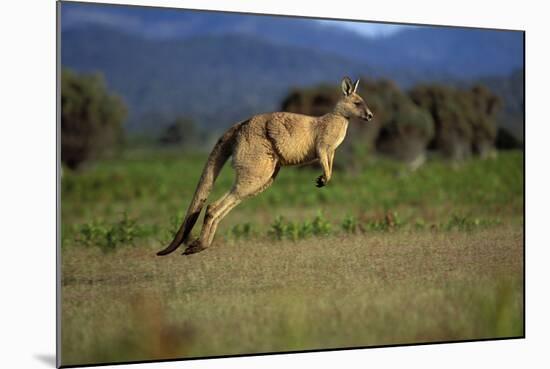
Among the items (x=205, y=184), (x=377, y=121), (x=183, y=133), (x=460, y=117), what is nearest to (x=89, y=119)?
(x=183, y=133)

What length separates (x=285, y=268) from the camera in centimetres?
809

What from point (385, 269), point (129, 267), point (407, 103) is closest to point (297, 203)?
point (407, 103)

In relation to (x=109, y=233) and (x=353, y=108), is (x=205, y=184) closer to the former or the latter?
(x=109, y=233)

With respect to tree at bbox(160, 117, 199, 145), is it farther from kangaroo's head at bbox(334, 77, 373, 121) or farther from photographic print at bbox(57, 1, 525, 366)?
kangaroo's head at bbox(334, 77, 373, 121)

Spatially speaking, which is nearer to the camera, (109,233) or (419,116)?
(109,233)

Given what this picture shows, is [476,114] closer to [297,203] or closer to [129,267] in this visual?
[297,203]

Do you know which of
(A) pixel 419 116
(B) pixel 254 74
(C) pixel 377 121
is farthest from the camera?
(C) pixel 377 121

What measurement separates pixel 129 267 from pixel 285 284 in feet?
4.31

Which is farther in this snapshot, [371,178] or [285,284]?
[371,178]

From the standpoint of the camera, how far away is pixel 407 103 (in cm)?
1003

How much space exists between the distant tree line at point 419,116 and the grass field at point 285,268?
263 mm

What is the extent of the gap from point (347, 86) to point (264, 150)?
0.87 meters

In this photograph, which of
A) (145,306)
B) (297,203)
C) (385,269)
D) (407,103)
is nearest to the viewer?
(145,306)
